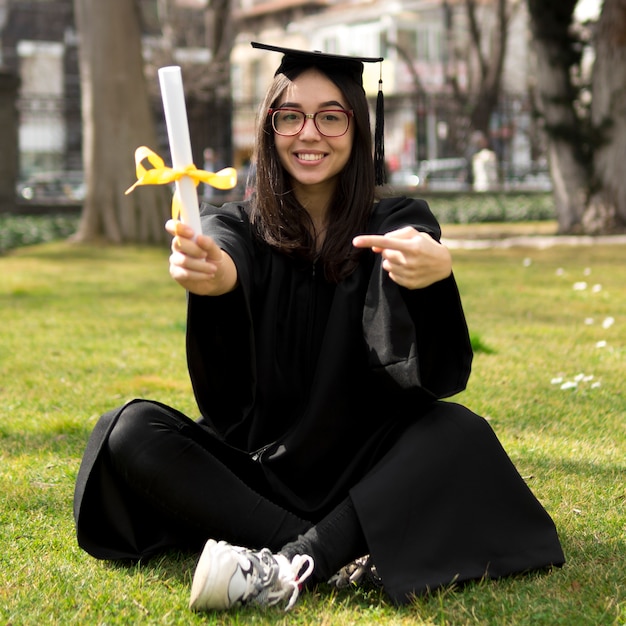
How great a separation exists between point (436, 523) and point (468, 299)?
5940 mm

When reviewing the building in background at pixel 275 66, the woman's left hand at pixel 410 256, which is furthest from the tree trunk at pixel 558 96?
the woman's left hand at pixel 410 256

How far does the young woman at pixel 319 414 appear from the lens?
111 inches

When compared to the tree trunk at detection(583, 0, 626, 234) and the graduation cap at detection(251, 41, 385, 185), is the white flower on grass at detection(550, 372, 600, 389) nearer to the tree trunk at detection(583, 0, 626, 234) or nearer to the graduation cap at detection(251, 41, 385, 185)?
the graduation cap at detection(251, 41, 385, 185)

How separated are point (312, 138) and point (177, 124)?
0.83m

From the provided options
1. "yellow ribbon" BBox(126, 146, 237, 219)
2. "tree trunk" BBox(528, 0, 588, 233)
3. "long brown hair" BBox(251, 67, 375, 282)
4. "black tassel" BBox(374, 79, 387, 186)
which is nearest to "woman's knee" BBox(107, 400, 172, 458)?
"long brown hair" BBox(251, 67, 375, 282)

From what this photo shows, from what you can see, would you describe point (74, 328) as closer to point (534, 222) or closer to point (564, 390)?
point (564, 390)

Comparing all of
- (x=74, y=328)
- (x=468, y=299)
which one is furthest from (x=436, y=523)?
(x=468, y=299)

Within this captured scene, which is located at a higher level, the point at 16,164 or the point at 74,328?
the point at 16,164

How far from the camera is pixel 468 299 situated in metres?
8.67

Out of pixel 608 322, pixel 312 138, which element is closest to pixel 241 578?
pixel 312 138

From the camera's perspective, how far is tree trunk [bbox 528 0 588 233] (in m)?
13.5

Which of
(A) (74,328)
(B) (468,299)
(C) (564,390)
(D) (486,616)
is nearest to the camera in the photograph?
(D) (486,616)

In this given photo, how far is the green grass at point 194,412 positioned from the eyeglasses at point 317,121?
1285mm

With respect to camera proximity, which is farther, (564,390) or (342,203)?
(564,390)
